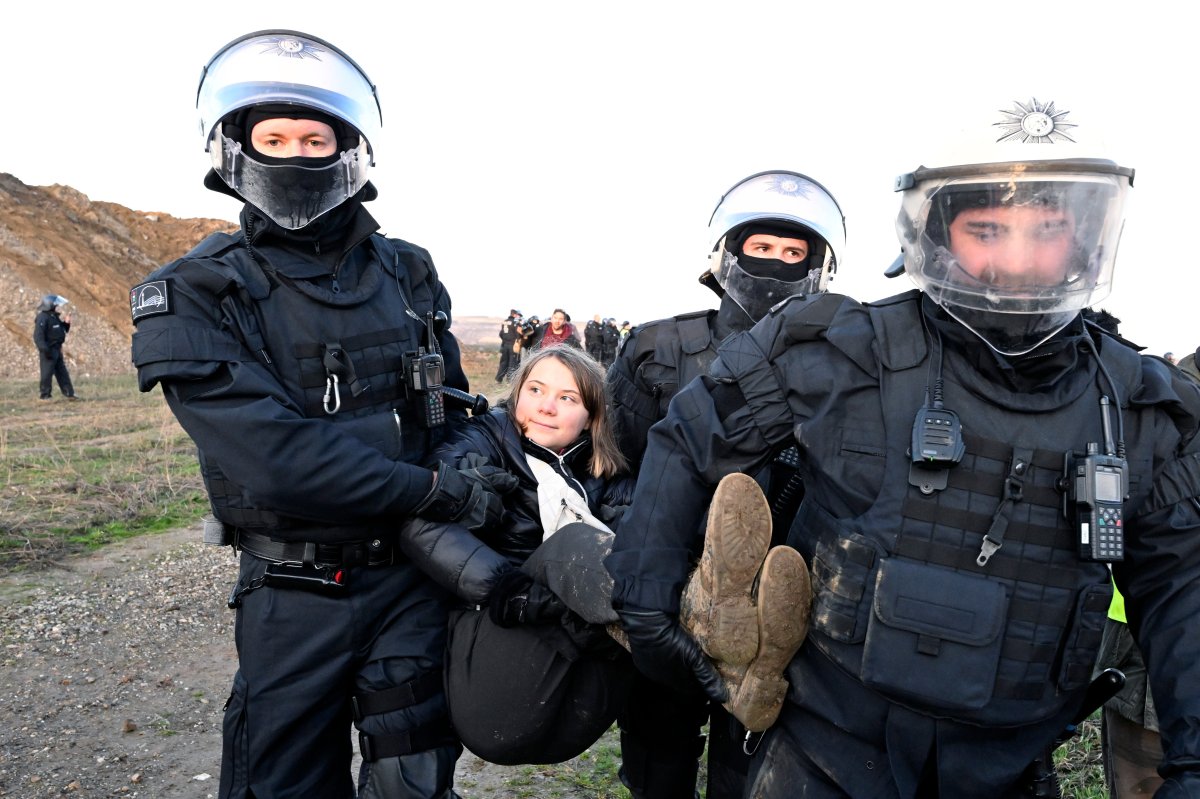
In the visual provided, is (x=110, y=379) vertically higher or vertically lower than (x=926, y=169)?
lower

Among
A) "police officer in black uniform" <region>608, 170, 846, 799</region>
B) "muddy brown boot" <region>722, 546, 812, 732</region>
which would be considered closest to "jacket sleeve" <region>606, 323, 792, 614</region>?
"muddy brown boot" <region>722, 546, 812, 732</region>

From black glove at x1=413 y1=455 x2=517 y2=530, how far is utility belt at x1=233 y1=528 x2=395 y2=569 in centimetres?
18

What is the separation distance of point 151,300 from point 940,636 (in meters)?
2.03

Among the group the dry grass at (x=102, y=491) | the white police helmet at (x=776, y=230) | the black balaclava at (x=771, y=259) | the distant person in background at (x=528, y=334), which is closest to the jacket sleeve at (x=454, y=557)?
the white police helmet at (x=776, y=230)

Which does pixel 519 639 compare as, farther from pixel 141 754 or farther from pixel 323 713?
pixel 141 754

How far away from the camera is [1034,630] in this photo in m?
1.80

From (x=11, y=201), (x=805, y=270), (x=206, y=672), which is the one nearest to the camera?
(x=805, y=270)

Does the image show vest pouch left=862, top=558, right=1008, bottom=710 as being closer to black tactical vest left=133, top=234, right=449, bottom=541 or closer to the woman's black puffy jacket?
the woman's black puffy jacket

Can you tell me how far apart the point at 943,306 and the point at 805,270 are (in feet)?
4.73

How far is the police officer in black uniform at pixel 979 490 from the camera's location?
5.82ft

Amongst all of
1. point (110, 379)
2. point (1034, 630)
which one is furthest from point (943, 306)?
point (110, 379)

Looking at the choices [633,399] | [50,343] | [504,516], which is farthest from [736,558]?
[50,343]

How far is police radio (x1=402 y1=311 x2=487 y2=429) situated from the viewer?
2521mm

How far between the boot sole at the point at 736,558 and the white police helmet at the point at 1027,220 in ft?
2.02
